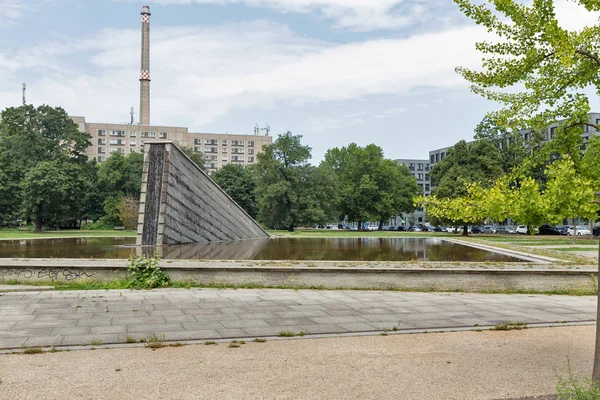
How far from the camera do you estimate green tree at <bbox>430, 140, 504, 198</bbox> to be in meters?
54.4

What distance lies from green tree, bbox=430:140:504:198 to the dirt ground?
4770cm

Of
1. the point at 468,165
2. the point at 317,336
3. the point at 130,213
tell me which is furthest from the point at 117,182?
the point at 317,336

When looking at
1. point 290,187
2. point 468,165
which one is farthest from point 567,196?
point 468,165

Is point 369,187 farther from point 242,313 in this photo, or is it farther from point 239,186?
point 242,313

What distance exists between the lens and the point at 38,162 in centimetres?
5566

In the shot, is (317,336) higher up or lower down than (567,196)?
lower down

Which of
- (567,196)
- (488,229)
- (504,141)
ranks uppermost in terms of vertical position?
(504,141)

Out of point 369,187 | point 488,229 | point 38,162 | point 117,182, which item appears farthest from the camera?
point 369,187

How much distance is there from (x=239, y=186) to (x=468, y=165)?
31.8m

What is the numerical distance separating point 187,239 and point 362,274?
13181 mm

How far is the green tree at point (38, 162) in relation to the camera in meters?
53.4

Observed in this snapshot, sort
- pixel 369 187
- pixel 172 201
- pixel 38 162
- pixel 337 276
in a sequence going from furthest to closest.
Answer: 1. pixel 369 187
2. pixel 38 162
3. pixel 172 201
4. pixel 337 276

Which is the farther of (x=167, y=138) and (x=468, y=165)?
(x=167, y=138)

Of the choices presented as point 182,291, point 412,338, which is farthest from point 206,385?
point 182,291
